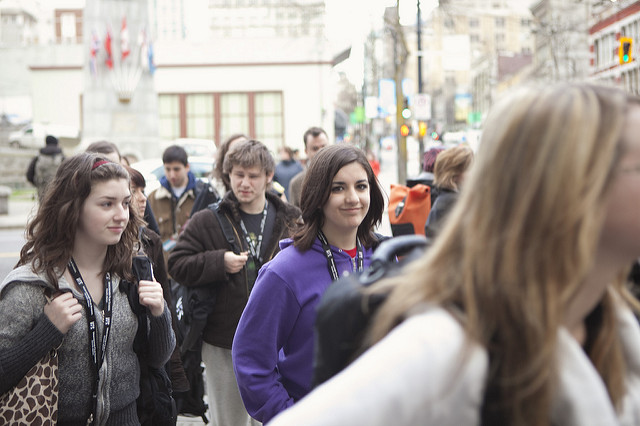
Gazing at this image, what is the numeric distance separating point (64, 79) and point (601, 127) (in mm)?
52561

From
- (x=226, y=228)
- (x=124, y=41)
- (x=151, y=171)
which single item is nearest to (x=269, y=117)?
(x=124, y=41)

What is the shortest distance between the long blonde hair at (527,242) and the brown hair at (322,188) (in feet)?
7.30

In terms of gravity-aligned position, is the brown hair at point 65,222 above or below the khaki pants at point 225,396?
above

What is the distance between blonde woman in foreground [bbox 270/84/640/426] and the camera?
4.45ft

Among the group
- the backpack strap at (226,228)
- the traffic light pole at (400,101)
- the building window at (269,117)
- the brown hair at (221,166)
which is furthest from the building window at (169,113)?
the backpack strap at (226,228)

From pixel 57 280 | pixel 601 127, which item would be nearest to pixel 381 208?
pixel 57 280

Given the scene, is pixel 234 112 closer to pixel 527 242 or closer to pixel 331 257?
pixel 331 257

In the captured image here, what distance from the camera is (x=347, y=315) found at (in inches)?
64.0

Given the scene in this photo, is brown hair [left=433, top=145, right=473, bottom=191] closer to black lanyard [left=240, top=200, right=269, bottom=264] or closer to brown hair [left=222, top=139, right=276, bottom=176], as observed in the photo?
brown hair [left=222, top=139, right=276, bottom=176]

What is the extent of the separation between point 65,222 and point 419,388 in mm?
2565

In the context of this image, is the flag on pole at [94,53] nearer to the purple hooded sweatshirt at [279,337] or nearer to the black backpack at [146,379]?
the black backpack at [146,379]

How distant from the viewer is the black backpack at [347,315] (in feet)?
5.30

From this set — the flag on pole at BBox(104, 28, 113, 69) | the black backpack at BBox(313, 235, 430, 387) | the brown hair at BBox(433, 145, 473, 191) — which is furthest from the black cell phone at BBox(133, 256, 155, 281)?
the flag on pole at BBox(104, 28, 113, 69)

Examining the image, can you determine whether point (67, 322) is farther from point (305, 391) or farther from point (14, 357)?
point (305, 391)
